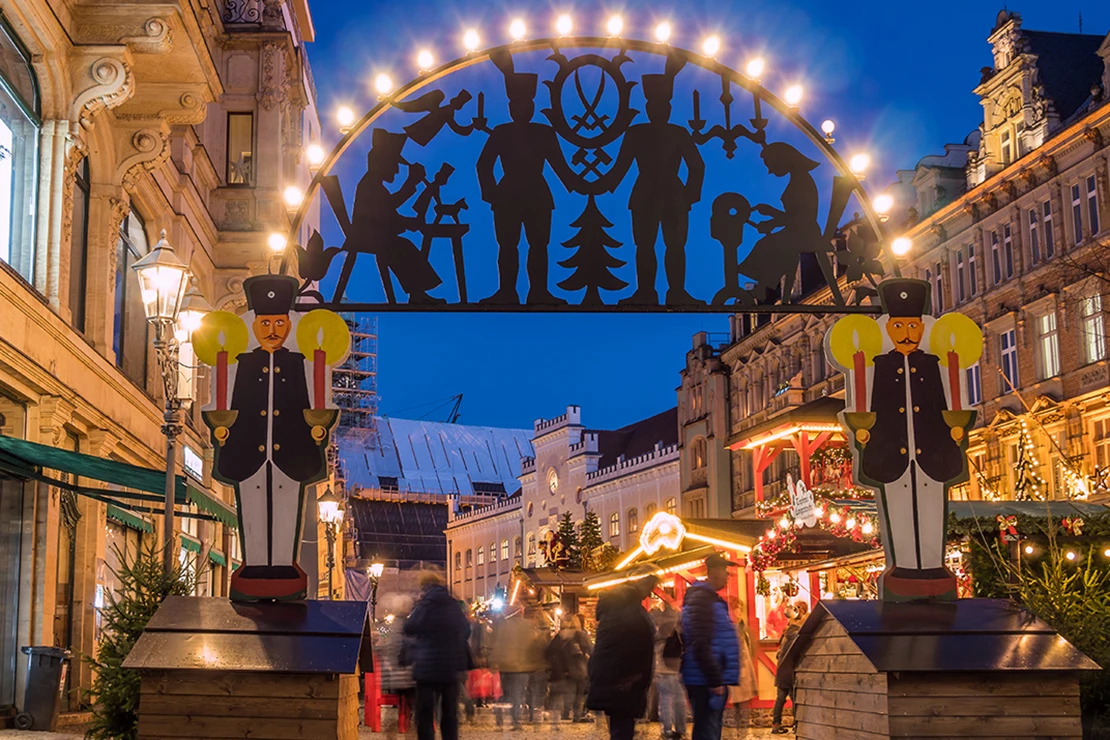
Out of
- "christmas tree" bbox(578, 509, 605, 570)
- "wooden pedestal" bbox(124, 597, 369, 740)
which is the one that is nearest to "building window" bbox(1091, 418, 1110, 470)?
"christmas tree" bbox(578, 509, 605, 570)

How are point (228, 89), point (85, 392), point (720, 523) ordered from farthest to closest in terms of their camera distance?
1. point (228, 89)
2. point (720, 523)
3. point (85, 392)

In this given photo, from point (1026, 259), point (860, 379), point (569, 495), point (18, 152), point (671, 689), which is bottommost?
point (671, 689)

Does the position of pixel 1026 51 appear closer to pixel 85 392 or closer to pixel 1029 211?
pixel 1029 211

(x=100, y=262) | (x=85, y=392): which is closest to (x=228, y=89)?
(x=100, y=262)

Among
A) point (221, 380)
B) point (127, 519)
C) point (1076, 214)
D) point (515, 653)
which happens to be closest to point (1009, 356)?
point (1076, 214)

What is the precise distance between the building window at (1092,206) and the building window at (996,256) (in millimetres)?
4366

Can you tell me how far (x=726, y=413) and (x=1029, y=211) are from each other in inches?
905

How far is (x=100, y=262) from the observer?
797 inches

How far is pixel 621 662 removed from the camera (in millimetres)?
12680

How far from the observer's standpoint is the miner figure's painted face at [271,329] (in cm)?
1211

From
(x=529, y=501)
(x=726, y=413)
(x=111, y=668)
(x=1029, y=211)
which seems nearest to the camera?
(x=111, y=668)

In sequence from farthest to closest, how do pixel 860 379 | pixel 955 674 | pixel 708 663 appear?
1. pixel 708 663
2. pixel 860 379
3. pixel 955 674

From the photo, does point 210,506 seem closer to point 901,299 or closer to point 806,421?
point 901,299

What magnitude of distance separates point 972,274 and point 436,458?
79.5m
